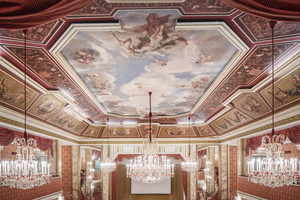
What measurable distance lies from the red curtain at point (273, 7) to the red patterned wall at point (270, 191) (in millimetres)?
8705

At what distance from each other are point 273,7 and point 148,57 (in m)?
4.51

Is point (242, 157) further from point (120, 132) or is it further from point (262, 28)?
point (262, 28)

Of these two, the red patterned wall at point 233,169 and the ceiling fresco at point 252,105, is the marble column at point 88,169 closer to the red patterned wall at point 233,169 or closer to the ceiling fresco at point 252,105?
the red patterned wall at point 233,169

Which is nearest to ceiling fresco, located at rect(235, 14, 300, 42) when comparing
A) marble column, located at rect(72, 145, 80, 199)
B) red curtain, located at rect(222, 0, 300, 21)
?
red curtain, located at rect(222, 0, 300, 21)

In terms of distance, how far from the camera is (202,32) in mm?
5629

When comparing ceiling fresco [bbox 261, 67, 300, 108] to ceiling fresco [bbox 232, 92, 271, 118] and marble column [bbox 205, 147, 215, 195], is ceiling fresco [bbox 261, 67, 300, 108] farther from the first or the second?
marble column [bbox 205, 147, 215, 195]

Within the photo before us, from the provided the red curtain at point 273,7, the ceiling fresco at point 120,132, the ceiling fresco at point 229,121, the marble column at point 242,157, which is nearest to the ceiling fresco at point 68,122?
the ceiling fresco at point 120,132

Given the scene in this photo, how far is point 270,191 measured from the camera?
11305 mm

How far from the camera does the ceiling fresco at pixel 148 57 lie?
5.54 metres

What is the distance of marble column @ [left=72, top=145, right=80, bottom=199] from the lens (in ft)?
61.6

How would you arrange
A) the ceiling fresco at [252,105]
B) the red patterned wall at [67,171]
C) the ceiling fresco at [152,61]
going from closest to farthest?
the ceiling fresco at [152,61], the ceiling fresco at [252,105], the red patterned wall at [67,171]

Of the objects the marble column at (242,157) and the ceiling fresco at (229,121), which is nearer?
the ceiling fresco at (229,121)

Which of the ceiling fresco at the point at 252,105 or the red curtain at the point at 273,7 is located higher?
the red curtain at the point at 273,7

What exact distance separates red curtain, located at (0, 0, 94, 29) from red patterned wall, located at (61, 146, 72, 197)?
1789 centimetres
